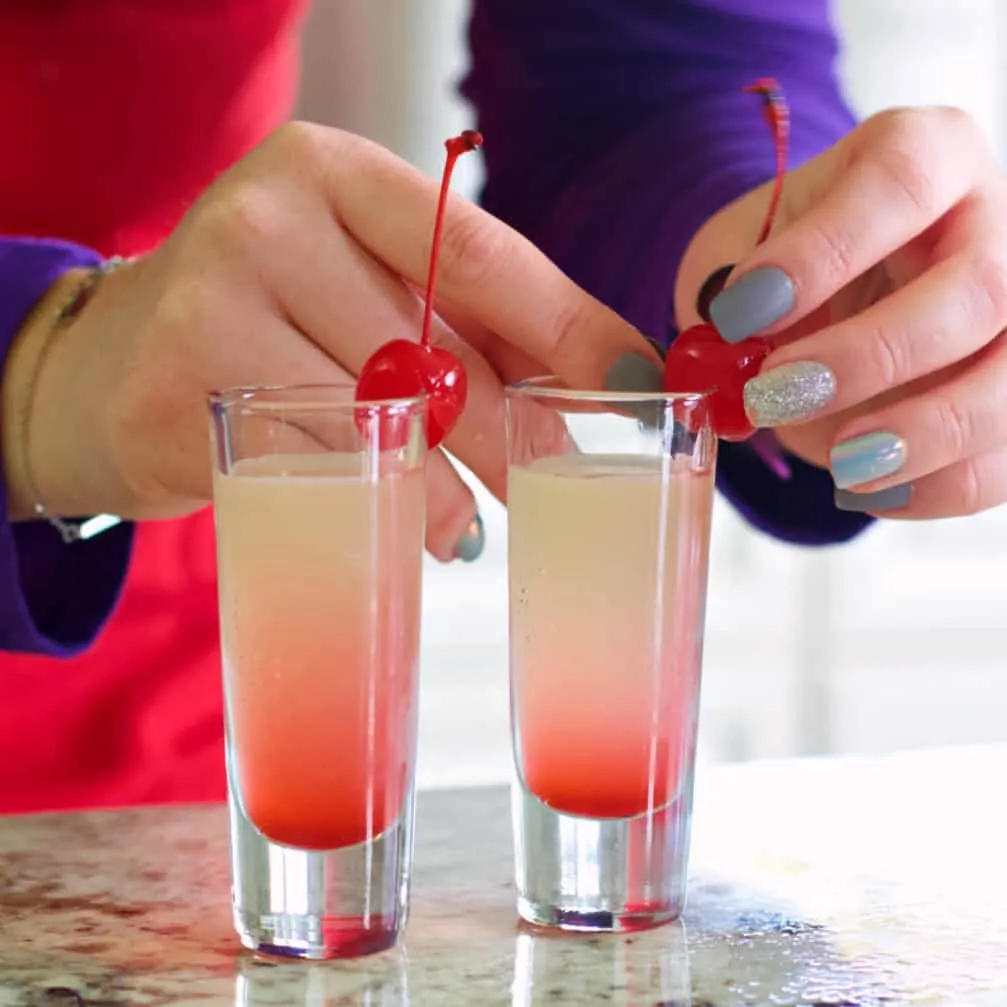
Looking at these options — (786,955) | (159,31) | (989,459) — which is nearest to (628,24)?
(159,31)

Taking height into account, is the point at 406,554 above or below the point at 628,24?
below

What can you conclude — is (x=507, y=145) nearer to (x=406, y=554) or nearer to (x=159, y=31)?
(x=159, y=31)

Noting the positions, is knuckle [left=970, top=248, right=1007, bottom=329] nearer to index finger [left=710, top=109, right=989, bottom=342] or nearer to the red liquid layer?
index finger [left=710, top=109, right=989, bottom=342]

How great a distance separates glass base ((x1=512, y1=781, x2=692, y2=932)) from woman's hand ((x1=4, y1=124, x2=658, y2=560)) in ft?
0.53

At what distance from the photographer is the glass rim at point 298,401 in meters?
0.61

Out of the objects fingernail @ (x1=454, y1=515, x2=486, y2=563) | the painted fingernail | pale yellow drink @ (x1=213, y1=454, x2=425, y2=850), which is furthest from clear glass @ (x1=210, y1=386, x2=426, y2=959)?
the painted fingernail

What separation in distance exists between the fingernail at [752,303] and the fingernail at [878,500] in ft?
0.38

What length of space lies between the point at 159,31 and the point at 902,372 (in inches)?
23.5

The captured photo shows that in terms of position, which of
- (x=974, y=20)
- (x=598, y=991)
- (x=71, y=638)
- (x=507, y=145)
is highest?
(x=974, y=20)

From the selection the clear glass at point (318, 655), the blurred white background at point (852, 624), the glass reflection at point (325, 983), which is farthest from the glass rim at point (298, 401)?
the blurred white background at point (852, 624)

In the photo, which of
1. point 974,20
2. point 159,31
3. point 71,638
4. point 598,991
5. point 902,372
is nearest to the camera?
point 598,991

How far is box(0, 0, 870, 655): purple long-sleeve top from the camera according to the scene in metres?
0.93

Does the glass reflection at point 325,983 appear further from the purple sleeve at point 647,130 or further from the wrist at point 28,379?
the purple sleeve at point 647,130

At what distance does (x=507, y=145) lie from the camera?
3.98 feet
